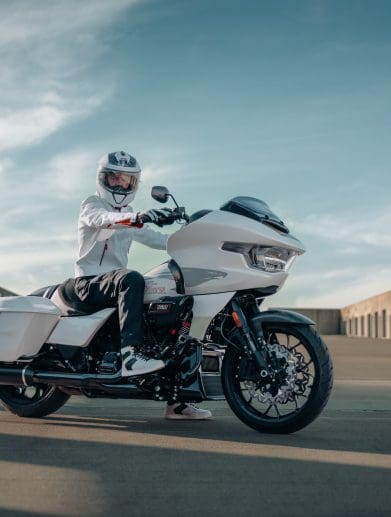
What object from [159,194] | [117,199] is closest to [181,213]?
[159,194]

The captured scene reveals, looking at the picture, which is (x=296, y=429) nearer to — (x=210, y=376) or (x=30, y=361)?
(x=210, y=376)

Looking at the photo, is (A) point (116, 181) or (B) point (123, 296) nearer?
(B) point (123, 296)

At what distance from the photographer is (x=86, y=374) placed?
644 cm

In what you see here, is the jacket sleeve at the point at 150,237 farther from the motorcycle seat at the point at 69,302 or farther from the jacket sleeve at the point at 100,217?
the motorcycle seat at the point at 69,302

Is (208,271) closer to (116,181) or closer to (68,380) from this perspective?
(116,181)

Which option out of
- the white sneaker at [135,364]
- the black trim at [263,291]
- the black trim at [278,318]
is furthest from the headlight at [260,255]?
the white sneaker at [135,364]

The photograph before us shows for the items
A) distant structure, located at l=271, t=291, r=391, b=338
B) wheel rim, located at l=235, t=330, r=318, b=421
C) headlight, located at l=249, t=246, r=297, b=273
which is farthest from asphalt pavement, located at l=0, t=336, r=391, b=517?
distant structure, located at l=271, t=291, r=391, b=338

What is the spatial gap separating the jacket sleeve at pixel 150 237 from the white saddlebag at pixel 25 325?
882 millimetres

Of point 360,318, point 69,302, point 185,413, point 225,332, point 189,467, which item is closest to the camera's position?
point 189,467

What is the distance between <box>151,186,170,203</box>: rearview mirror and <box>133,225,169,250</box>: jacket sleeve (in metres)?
1.14

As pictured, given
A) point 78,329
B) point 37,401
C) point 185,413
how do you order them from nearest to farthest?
point 78,329
point 185,413
point 37,401

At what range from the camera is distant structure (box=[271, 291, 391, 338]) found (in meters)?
40.7

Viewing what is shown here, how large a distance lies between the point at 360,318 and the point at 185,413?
41.4m

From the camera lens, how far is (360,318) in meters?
47.5
